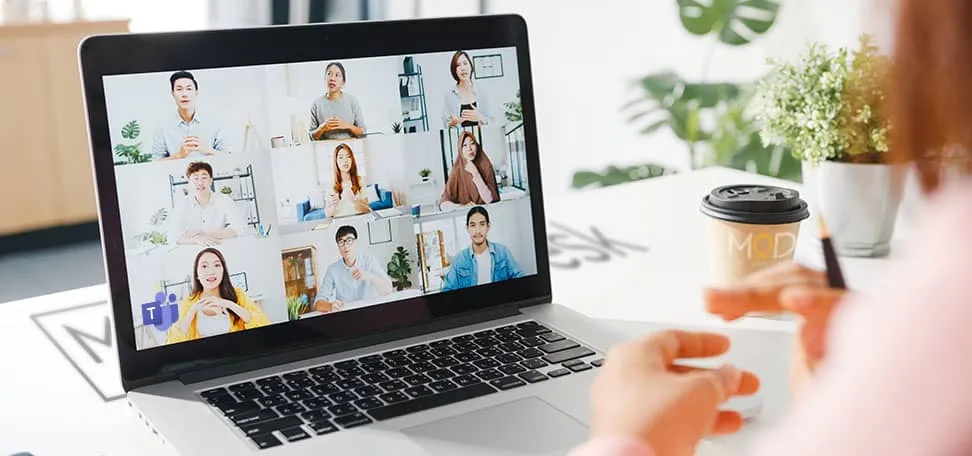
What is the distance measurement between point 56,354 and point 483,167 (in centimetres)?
46

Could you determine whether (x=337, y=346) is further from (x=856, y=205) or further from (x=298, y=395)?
(x=856, y=205)

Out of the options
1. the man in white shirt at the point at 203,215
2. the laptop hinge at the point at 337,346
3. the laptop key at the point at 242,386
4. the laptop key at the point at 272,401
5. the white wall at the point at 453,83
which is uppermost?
the white wall at the point at 453,83

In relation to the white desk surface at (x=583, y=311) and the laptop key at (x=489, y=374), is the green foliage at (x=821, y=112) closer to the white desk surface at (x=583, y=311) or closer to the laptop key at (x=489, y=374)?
the white desk surface at (x=583, y=311)

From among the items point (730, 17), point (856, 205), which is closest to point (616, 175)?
point (730, 17)

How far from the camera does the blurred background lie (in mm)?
2417

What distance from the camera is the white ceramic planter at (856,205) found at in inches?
48.3

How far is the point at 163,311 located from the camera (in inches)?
34.2

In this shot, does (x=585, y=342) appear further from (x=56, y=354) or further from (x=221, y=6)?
(x=221, y=6)

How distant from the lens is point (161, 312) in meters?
0.87

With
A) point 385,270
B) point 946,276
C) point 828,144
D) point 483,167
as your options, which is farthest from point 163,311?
point 828,144

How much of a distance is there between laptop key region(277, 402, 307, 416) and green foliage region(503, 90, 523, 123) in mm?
386

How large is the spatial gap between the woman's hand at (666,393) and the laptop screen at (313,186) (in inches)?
13.2

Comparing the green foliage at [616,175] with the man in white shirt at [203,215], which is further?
the green foliage at [616,175]

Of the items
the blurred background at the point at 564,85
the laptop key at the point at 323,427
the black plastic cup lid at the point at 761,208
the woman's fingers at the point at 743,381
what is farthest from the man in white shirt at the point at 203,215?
the blurred background at the point at 564,85
